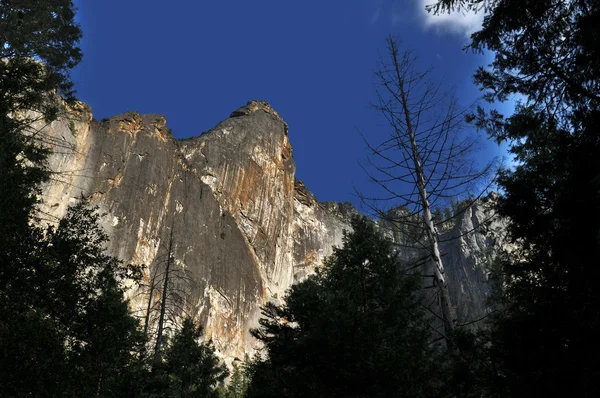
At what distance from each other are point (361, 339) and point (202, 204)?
4794 centimetres

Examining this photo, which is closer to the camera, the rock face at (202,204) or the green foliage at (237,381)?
the green foliage at (237,381)

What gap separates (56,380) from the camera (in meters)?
8.48

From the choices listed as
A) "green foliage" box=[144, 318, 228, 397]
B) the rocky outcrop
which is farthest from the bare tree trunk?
the rocky outcrop

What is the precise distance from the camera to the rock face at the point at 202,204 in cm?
4472

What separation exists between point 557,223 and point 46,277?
9.85 m

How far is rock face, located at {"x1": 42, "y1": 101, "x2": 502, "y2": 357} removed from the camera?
44.7 metres

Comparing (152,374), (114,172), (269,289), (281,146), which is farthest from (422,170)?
(281,146)

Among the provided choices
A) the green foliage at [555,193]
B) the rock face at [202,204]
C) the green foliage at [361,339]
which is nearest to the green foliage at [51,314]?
the green foliage at [361,339]

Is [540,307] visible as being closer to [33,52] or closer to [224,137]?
[33,52]

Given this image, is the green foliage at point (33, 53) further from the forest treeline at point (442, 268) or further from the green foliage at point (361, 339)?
the green foliage at point (361, 339)

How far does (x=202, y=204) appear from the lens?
55.2 m

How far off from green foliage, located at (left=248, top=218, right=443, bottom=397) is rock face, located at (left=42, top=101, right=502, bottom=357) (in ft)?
80.0

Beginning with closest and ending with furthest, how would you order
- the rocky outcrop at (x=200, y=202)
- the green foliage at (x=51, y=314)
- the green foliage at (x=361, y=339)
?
the green foliage at (x=51, y=314)
the green foliage at (x=361, y=339)
the rocky outcrop at (x=200, y=202)

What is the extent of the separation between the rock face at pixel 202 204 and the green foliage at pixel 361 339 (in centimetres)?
2438
